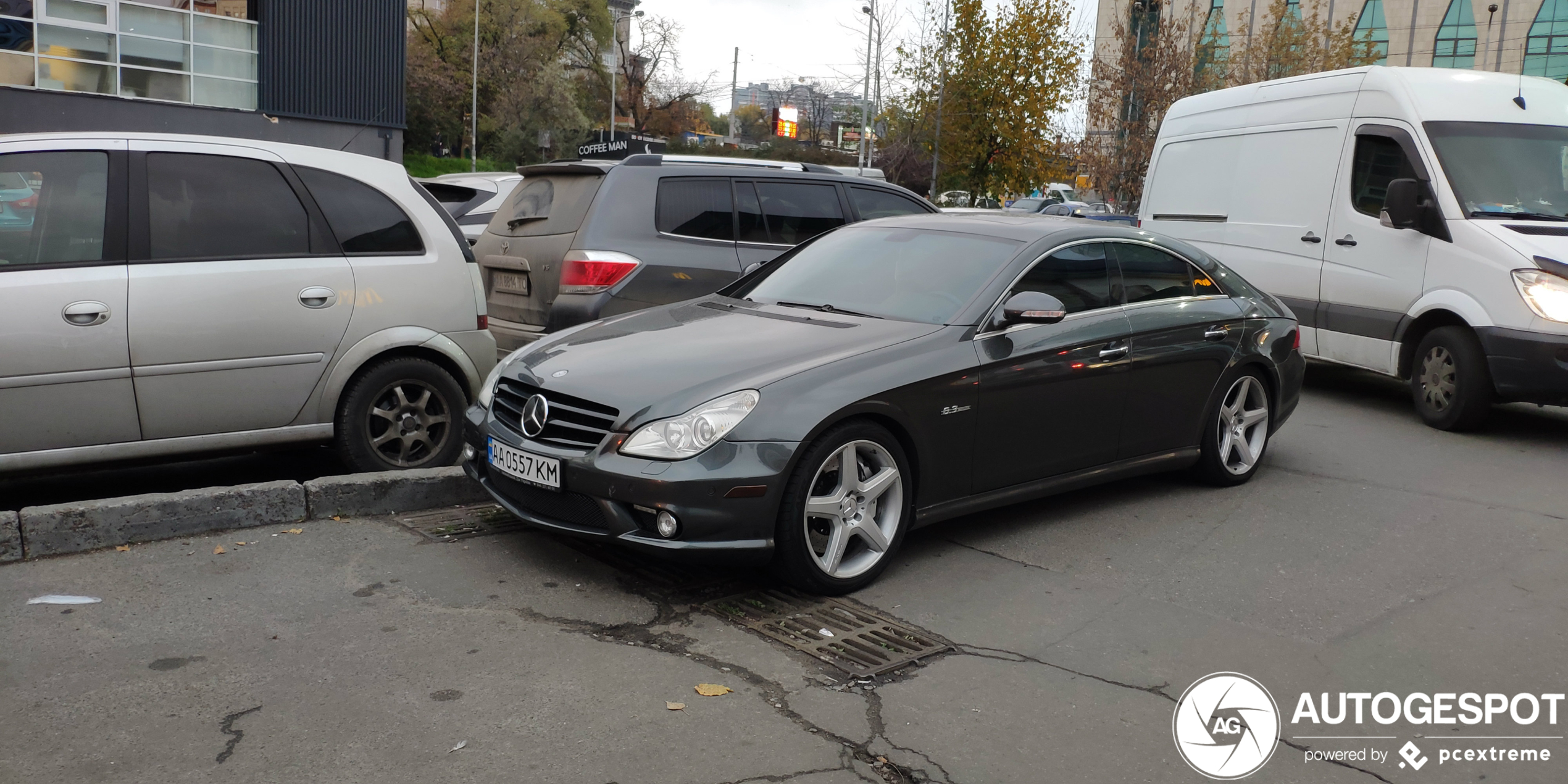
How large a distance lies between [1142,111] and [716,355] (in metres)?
25.4

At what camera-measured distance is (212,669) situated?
12.1 ft

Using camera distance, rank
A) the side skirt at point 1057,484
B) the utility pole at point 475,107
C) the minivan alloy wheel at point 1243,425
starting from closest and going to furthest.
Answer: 1. the side skirt at point 1057,484
2. the minivan alloy wheel at point 1243,425
3. the utility pole at point 475,107

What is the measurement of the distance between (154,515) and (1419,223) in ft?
26.8

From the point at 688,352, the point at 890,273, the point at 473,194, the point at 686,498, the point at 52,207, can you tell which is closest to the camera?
the point at 686,498

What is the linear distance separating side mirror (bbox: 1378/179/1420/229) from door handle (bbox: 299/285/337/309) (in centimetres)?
716

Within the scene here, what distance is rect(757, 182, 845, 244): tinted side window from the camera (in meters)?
8.16

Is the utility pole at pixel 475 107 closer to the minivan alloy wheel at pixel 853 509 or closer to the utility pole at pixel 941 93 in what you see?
the utility pole at pixel 941 93

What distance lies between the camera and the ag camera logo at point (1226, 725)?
11.1 feet

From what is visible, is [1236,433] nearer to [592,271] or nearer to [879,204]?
[879,204]

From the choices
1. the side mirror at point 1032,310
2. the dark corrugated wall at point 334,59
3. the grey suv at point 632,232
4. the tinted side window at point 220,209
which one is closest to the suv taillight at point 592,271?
the grey suv at point 632,232

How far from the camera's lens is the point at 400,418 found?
5.86 meters

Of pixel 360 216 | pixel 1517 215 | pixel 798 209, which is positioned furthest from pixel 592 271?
pixel 1517 215

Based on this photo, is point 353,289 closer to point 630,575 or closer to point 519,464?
point 519,464

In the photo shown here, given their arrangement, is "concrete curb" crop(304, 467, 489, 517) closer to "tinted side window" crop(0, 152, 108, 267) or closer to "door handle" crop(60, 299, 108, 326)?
"door handle" crop(60, 299, 108, 326)
